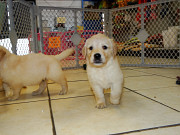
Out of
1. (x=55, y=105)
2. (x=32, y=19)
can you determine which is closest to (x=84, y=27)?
(x=32, y=19)

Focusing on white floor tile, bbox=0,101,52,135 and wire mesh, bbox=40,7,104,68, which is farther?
wire mesh, bbox=40,7,104,68

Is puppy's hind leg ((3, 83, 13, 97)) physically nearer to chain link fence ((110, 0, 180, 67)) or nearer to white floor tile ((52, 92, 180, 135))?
white floor tile ((52, 92, 180, 135))

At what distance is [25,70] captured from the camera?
72.6 inches

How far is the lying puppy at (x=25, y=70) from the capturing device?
1.79 metres

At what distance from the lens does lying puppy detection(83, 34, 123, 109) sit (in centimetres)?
156

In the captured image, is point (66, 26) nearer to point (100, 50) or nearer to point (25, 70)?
point (25, 70)

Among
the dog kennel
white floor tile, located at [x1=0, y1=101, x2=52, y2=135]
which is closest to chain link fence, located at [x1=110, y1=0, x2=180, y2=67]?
the dog kennel

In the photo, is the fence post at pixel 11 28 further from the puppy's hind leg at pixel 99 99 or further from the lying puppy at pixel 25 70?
the puppy's hind leg at pixel 99 99

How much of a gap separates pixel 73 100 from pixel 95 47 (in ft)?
1.81

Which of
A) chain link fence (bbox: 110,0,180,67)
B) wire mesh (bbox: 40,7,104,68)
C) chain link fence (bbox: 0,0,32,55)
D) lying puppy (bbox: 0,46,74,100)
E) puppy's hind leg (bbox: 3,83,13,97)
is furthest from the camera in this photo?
chain link fence (bbox: 110,0,180,67)

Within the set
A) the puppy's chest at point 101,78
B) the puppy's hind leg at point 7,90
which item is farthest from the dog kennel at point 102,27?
the puppy's chest at point 101,78

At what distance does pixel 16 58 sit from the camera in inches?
72.9

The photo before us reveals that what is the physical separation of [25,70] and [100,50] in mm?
809

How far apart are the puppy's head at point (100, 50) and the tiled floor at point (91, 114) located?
386 millimetres
